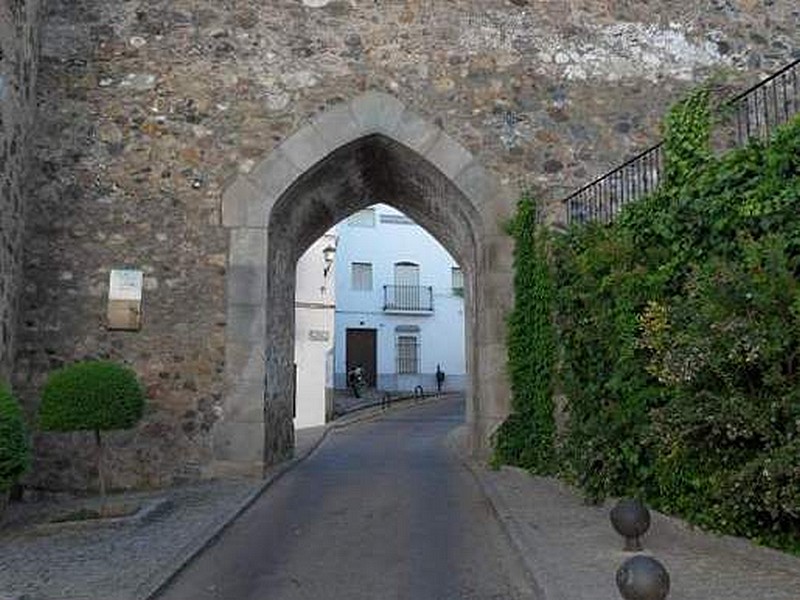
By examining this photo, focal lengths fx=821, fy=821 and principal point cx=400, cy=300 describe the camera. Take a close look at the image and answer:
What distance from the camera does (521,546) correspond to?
18.7ft

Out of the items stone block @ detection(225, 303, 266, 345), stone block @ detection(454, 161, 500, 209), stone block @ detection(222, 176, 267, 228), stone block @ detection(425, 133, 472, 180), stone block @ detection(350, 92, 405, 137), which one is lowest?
stone block @ detection(225, 303, 266, 345)

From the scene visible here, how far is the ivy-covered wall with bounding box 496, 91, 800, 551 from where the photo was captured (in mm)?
5027

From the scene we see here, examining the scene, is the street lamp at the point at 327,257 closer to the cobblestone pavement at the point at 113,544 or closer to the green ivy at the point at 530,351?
the green ivy at the point at 530,351

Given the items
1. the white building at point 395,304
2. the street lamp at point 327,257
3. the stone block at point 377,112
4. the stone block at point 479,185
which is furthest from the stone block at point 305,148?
the white building at point 395,304

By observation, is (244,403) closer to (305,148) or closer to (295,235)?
(295,235)

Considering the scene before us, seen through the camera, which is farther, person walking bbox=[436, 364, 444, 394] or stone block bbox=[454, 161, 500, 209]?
person walking bbox=[436, 364, 444, 394]

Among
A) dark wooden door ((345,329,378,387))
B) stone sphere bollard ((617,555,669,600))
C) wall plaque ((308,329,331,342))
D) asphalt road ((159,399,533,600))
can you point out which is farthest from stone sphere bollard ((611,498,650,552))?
dark wooden door ((345,329,378,387))

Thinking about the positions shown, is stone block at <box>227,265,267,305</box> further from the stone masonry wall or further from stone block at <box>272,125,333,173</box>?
stone block at <box>272,125,333,173</box>

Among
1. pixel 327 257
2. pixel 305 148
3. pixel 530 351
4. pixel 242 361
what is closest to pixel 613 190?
pixel 530 351

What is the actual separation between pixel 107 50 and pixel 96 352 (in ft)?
11.9

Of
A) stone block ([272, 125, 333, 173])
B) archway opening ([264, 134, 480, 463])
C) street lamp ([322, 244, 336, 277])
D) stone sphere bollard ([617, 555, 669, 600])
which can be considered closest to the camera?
stone sphere bollard ([617, 555, 669, 600])

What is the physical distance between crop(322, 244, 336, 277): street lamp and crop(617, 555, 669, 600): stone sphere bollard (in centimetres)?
1587

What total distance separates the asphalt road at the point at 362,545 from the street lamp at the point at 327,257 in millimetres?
9300

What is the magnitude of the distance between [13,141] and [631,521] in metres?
7.32
